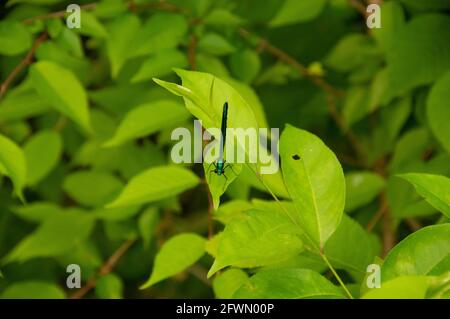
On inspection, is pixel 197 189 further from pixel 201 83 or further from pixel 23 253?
pixel 201 83

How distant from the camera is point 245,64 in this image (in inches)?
50.4

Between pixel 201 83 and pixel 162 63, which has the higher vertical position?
pixel 162 63

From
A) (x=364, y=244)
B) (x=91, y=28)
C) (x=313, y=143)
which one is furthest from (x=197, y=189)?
(x=313, y=143)

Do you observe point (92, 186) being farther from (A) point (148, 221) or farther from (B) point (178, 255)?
(B) point (178, 255)

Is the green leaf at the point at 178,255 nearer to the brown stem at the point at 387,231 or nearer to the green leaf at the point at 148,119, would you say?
the green leaf at the point at 148,119

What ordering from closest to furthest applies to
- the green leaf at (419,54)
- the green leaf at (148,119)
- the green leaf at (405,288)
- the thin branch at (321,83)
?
the green leaf at (405,288) < the green leaf at (148,119) < the green leaf at (419,54) < the thin branch at (321,83)

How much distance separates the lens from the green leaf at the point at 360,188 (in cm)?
125

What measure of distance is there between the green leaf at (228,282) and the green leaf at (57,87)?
35 centimetres

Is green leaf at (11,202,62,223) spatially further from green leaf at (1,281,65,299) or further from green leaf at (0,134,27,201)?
green leaf at (0,134,27,201)

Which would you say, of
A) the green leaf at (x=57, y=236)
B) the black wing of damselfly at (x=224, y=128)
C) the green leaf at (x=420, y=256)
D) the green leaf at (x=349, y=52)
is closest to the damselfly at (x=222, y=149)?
the black wing of damselfly at (x=224, y=128)

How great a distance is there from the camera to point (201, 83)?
658 mm

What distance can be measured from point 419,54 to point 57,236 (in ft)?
2.24

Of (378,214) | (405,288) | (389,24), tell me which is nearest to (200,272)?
(378,214)

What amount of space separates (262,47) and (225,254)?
742 mm
